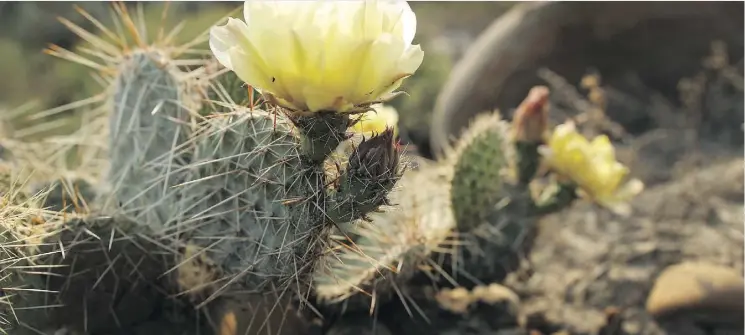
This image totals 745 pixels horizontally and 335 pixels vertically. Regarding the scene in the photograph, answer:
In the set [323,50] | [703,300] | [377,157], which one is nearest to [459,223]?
[703,300]

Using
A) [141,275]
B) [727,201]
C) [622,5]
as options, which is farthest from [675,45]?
[141,275]

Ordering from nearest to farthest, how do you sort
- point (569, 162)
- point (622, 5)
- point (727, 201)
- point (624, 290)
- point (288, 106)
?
point (288, 106), point (569, 162), point (624, 290), point (727, 201), point (622, 5)

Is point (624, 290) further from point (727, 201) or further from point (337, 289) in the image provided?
point (337, 289)

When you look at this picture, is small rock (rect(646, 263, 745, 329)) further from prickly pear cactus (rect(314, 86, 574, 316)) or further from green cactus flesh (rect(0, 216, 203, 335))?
green cactus flesh (rect(0, 216, 203, 335))

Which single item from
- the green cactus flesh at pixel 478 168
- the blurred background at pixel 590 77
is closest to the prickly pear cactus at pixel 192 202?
the green cactus flesh at pixel 478 168

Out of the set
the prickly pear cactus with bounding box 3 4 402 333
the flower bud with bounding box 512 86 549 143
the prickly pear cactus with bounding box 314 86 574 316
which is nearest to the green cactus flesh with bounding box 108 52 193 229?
the prickly pear cactus with bounding box 3 4 402 333

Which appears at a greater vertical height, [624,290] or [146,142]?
[146,142]
